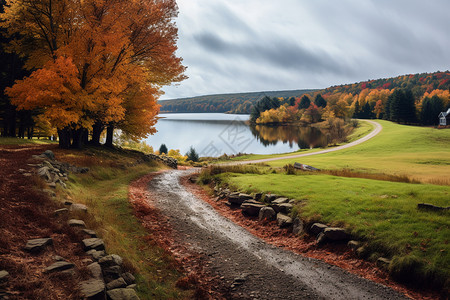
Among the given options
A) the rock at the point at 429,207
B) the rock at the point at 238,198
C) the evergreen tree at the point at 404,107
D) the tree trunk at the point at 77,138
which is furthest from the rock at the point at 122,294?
the evergreen tree at the point at 404,107

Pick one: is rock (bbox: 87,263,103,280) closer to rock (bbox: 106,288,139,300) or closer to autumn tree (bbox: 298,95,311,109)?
rock (bbox: 106,288,139,300)

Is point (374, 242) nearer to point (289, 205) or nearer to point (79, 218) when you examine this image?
point (289, 205)

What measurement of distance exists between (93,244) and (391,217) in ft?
30.8

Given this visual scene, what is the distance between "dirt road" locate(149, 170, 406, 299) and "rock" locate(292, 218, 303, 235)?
1.36 meters

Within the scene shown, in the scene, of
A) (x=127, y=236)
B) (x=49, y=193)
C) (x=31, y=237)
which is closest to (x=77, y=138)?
(x=49, y=193)

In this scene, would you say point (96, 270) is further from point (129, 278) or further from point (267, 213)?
point (267, 213)

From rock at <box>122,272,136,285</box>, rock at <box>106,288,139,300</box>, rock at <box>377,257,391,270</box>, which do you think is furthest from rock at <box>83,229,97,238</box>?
rock at <box>377,257,391,270</box>

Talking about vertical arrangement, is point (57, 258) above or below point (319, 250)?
above

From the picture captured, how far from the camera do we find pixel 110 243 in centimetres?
708

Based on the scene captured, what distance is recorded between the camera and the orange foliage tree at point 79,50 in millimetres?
15281

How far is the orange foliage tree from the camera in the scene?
15.3 m

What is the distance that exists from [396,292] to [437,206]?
14.3ft

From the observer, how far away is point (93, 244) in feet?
20.8

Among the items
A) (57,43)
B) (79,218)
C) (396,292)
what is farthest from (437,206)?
(57,43)
